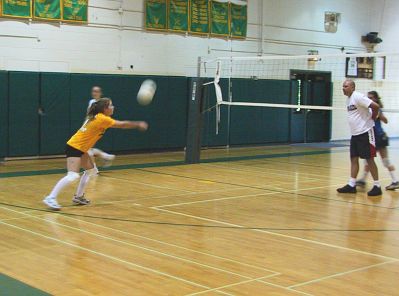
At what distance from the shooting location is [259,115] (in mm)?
21594

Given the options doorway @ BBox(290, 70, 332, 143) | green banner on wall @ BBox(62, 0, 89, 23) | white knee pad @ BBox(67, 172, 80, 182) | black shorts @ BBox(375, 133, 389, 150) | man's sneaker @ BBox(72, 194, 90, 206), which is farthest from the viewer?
doorway @ BBox(290, 70, 332, 143)

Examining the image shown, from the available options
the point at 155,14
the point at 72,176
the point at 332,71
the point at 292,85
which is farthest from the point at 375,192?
the point at 332,71

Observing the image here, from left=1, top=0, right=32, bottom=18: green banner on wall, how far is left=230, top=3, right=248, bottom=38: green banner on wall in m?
7.29

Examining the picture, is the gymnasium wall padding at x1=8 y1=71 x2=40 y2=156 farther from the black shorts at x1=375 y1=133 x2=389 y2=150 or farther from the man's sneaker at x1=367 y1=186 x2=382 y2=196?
the man's sneaker at x1=367 y1=186 x2=382 y2=196

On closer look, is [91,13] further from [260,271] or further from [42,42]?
[260,271]

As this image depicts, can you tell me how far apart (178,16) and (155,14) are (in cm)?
89

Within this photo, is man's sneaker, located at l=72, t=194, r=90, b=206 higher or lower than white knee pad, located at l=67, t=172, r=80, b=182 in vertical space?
lower

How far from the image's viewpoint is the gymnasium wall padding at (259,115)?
20.9 metres

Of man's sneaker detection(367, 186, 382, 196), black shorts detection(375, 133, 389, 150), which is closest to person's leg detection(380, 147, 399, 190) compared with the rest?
black shorts detection(375, 133, 389, 150)

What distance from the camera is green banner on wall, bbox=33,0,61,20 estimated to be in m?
16.4

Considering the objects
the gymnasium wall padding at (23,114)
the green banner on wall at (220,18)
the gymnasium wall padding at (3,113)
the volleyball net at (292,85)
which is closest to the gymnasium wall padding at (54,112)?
the gymnasium wall padding at (23,114)

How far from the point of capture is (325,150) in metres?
20.5

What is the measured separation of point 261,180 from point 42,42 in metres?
7.52

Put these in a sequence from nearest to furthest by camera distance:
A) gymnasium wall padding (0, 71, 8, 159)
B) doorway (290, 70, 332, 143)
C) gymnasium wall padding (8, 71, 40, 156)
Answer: gymnasium wall padding (0, 71, 8, 159) < gymnasium wall padding (8, 71, 40, 156) < doorway (290, 70, 332, 143)
